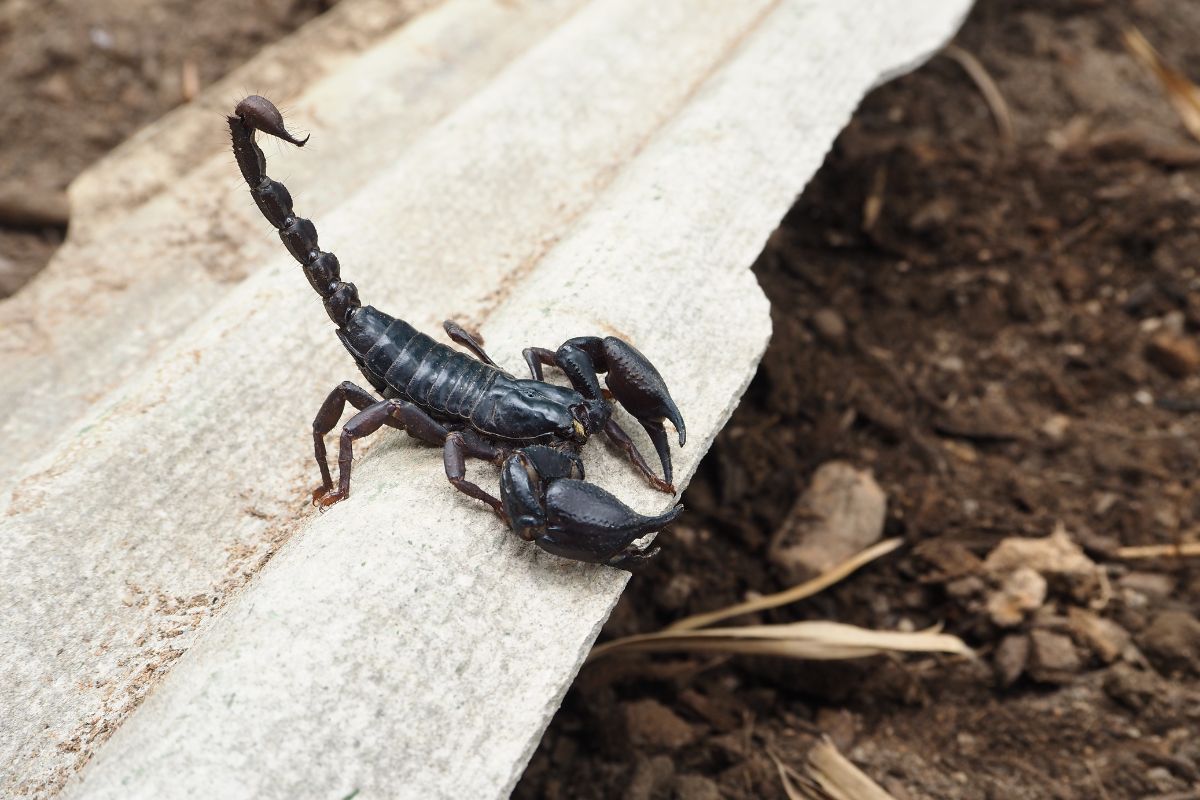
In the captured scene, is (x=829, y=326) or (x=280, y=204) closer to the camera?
(x=280, y=204)

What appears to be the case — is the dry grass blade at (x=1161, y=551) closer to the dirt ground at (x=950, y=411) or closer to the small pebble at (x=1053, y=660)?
the dirt ground at (x=950, y=411)

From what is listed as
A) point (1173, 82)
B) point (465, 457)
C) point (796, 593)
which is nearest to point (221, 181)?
point (465, 457)

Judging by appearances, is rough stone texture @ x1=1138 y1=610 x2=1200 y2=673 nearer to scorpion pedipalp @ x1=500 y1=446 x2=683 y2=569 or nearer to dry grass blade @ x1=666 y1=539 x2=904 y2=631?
dry grass blade @ x1=666 y1=539 x2=904 y2=631

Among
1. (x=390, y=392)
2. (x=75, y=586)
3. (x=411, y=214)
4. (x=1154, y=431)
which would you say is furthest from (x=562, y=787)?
(x=1154, y=431)

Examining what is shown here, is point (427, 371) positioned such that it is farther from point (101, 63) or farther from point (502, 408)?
point (101, 63)

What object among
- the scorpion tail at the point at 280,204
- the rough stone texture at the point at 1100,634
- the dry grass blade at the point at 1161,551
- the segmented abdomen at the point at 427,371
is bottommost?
the dry grass blade at the point at 1161,551

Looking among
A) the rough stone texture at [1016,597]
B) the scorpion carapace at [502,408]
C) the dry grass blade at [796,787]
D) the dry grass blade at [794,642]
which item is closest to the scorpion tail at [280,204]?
the scorpion carapace at [502,408]

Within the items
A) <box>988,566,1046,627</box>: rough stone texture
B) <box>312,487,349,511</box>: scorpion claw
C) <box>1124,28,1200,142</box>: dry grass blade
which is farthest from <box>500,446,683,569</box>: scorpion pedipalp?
<box>1124,28,1200,142</box>: dry grass blade
